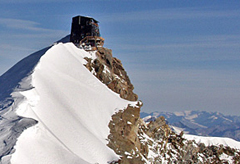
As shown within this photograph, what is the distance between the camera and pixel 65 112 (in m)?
33.1

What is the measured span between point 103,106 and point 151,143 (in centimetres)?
1456

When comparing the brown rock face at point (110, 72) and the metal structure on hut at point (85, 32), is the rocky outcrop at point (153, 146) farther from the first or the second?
the metal structure on hut at point (85, 32)

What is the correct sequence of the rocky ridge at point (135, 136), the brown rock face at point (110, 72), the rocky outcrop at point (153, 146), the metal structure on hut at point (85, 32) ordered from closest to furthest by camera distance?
1. the rocky outcrop at point (153, 146)
2. the rocky ridge at point (135, 136)
3. the brown rock face at point (110, 72)
4. the metal structure on hut at point (85, 32)

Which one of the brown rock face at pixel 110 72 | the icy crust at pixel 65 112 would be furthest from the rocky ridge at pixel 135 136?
the icy crust at pixel 65 112

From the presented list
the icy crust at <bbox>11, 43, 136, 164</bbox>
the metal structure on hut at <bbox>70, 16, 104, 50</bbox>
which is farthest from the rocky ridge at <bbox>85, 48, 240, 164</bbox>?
the metal structure on hut at <bbox>70, 16, 104, 50</bbox>

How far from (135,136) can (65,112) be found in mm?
13540

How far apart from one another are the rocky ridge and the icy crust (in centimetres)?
170

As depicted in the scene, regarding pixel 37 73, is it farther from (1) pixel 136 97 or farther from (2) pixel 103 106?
(1) pixel 136 97

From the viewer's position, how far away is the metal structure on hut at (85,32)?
2219 inches

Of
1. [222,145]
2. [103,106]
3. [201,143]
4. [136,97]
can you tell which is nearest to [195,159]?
[201,143]

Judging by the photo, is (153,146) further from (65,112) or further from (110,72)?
(65,112)

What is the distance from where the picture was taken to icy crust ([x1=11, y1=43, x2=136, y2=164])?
24812 mm

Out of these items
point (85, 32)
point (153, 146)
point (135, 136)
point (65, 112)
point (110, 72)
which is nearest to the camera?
point (65, 112)

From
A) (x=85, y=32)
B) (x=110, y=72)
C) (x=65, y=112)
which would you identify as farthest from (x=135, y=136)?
(x=85, y=32)
